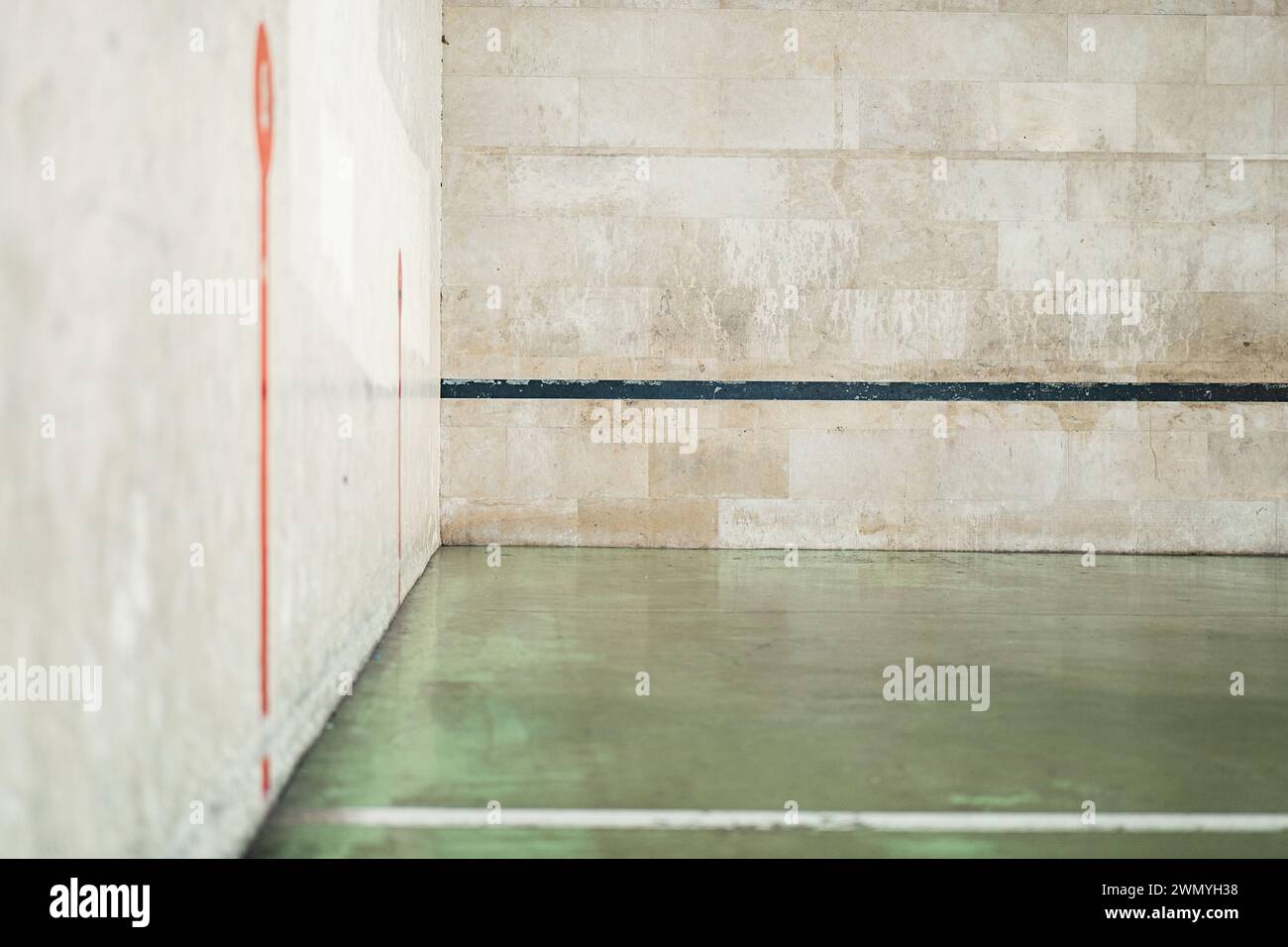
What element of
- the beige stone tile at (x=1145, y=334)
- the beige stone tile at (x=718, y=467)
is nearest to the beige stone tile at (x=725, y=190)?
the beige stone tile at (x=718, y=467)

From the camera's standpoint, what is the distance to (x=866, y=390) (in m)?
7.05

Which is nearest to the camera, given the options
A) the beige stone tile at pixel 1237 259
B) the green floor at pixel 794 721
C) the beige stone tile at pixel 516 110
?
the green floor at pixel 794 721

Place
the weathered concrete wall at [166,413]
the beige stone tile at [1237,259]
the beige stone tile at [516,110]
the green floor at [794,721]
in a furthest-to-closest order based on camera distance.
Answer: the beige stone tile at [1237,259] → the beige stone tile at [516,110] → the green floor at [794,721] → the weathered concrete wall at [166,413]

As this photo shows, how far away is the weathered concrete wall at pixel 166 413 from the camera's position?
105 centimetres

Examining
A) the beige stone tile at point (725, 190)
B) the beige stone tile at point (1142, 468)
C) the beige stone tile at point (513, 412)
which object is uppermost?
the beige stone tile at point (725, 190)

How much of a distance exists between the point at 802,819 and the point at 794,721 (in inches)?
28.7

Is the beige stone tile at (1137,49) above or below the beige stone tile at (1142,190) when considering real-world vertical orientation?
above

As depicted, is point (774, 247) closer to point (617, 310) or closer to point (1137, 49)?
point (617, 310)

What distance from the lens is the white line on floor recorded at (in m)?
1.94

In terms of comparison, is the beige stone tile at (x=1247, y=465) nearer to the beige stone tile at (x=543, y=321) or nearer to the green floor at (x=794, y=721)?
the green floor at (x=794, y=721)

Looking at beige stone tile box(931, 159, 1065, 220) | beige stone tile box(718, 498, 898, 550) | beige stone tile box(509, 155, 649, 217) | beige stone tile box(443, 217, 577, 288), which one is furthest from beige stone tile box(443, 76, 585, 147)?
beige stone tile box(718, 498, 898, 550)

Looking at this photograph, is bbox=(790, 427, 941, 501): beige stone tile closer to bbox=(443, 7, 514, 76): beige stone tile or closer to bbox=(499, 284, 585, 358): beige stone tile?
bbox=(499, 284, 585, 358): beige stone tile

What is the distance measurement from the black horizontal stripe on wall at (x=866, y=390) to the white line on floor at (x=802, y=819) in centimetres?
512
